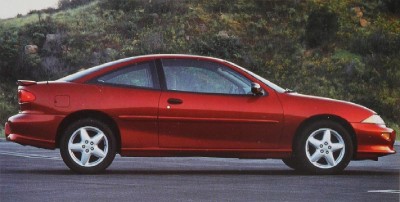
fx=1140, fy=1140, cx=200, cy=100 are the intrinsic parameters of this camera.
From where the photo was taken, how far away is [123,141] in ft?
42.0

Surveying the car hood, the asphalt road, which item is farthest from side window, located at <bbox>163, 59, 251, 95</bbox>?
the asphalt road

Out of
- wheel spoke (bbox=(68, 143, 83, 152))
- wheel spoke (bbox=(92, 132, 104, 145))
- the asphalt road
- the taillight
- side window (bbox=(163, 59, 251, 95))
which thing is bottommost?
the asphalt road

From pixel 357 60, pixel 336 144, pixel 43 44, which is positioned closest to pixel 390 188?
pixel 336 144

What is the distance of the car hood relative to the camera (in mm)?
13031

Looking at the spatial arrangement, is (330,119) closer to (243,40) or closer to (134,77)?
(134,77)

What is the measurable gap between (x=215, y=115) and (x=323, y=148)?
131 centimetres

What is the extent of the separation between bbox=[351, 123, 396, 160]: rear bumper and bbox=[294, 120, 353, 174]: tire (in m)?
0.18

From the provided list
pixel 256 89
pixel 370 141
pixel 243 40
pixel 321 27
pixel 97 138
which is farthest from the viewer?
pixel 321 27

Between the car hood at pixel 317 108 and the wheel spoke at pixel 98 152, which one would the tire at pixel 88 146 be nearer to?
the wheel spoke at pixel 98 152

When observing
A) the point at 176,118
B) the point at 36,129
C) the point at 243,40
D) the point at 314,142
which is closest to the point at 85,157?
the point at 36,129

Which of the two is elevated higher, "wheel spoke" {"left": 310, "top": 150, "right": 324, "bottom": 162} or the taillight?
the taillight

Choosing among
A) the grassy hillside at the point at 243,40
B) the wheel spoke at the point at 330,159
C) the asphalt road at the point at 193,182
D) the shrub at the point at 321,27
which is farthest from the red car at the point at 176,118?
the shrub at the point at 321,27

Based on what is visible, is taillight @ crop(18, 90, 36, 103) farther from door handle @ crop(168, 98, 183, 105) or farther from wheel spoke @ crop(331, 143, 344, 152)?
wheel spoke @ crop(331, 143, 344, 152)

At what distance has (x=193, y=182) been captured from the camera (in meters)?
11.8
